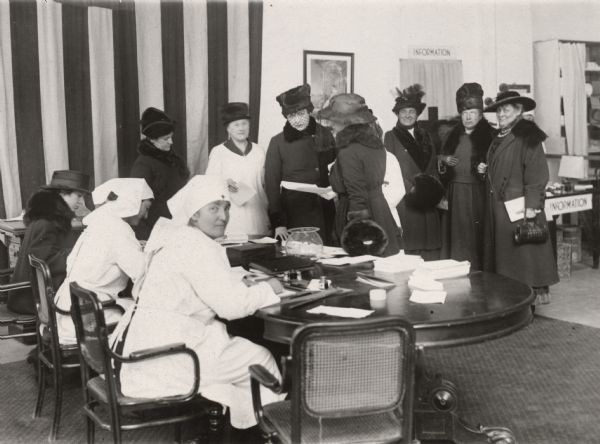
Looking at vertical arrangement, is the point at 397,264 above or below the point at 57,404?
above

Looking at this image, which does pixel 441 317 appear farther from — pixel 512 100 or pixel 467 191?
pixel 467 191

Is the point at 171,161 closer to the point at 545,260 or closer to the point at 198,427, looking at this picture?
the point at 198,427

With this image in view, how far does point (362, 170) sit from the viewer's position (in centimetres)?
441

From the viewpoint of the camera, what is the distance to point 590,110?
8.70 meters

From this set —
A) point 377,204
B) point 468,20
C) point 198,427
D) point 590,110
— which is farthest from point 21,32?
point 590,110

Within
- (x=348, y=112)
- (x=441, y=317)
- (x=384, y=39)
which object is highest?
(x=384, y=39)

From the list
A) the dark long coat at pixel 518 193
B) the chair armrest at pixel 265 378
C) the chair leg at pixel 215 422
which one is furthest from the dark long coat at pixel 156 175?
the chair armrest at pixel 265 378

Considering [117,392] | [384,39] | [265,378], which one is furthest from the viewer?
[384,39]

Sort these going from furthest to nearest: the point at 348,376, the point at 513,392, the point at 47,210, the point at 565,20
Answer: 1. the point at 565,20
2. the point at 47,210
3. the point at 513,392
4. the point at 348,376

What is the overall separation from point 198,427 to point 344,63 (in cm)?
430

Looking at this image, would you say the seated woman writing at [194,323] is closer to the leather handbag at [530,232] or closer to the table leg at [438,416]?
the table leg at [438,416]

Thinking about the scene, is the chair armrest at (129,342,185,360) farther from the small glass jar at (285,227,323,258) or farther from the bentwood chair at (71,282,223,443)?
the small glass jar at (285,227,323,258)

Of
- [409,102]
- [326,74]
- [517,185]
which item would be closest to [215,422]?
[517,185]

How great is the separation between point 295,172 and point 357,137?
3.16ft
